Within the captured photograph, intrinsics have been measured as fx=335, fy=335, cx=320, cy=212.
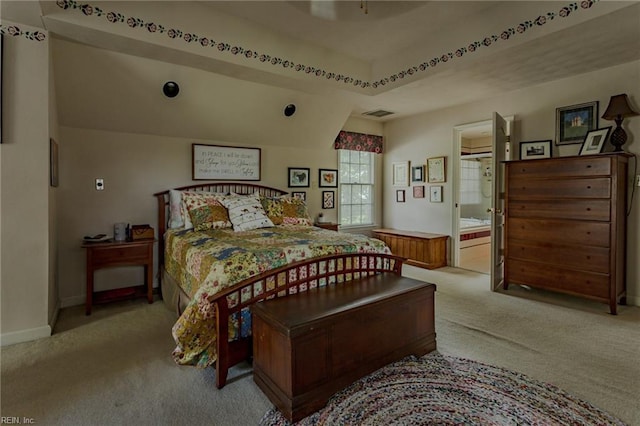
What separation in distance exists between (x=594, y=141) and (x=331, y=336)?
367 cm

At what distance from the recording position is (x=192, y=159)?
13.8ft

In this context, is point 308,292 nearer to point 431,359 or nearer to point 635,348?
point 431,359

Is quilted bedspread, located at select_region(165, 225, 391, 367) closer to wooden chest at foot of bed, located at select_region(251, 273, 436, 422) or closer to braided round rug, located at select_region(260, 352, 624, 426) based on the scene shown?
wooden chest at foot of bed, located at select_region(251, 273, 436, 422)

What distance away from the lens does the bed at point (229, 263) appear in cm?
212

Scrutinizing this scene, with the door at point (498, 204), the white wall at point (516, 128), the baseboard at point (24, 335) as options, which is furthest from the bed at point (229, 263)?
the white wall at point (516, 128)

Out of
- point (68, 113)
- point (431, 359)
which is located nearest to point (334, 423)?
point (431, 359)

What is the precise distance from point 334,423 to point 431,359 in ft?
3.12

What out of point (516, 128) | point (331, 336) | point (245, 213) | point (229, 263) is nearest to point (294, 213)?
point (245, 213)

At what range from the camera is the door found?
13.0 ft

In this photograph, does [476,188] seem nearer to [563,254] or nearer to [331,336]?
[563,254]

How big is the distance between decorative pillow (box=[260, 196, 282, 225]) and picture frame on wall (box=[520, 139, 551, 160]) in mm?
3160

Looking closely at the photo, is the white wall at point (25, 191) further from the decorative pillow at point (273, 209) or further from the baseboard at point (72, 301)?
the decorative pillow at point (273, 209)

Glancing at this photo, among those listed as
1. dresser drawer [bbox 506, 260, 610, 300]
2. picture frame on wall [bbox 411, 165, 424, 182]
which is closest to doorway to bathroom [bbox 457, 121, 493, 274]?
picture frame on wall [bbox 411, 165, 424, 182]

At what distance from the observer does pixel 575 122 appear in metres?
3.82
